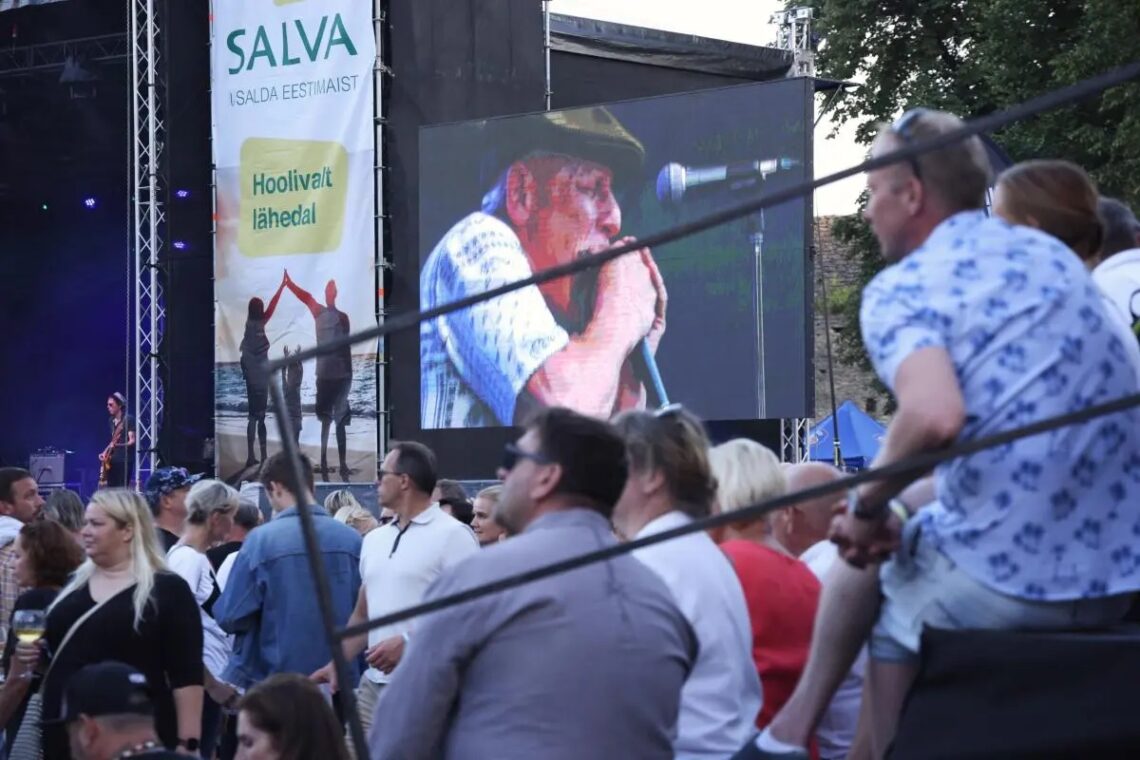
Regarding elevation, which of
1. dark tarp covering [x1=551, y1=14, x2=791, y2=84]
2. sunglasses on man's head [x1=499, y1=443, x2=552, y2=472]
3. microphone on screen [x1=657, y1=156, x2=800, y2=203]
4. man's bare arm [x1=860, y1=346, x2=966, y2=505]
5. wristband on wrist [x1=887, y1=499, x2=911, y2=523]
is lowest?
wristband on wrist [x1=887, y1=499, x2=911, y2=523]

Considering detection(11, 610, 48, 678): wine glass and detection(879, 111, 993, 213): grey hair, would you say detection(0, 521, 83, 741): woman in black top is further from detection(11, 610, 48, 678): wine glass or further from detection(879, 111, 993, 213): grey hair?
detection(879, 111, 993, 213): grey hair

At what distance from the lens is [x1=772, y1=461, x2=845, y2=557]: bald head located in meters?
4.11

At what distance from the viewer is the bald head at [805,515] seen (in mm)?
4109

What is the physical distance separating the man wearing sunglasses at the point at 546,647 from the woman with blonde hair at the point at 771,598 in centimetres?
73

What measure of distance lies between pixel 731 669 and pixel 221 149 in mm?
12060

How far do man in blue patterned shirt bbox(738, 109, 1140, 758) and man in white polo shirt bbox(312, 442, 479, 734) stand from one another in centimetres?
367

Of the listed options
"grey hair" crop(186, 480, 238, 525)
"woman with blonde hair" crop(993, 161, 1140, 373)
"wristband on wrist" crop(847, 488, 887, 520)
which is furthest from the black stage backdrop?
"wristband on wrist" crop(847, 488, 887, 520)

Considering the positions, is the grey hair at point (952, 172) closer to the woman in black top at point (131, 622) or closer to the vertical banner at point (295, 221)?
the woman in black top at point (131, 622)

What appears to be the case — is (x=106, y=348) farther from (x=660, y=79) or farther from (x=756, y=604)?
(x=756, y=604)

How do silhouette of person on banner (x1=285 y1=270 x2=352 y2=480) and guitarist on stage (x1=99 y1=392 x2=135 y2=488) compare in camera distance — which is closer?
silhouette of person on banner (x1=285 y1=270 x2=352 y2=480)

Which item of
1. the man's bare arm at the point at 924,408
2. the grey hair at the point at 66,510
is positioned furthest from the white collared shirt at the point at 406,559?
the man's bare arm at the point at 924,408

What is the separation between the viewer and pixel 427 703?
275cm

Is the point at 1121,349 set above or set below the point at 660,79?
below

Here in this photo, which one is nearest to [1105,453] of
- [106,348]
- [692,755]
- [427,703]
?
[427,703]
